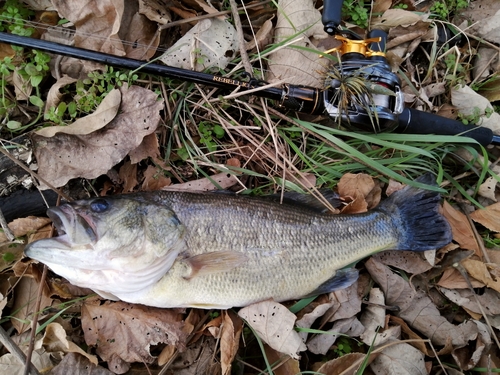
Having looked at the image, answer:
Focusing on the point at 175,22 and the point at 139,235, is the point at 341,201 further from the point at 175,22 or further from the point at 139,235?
the point at 175,22

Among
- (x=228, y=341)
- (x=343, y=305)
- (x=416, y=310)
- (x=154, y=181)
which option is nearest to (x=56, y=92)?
(x=154, y=181)

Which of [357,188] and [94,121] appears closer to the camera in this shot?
[94,121]

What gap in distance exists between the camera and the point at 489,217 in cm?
321

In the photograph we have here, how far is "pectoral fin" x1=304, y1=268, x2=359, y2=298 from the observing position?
2795 millimetres

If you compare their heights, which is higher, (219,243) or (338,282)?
(219,243)

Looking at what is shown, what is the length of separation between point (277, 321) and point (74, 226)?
1.43 m

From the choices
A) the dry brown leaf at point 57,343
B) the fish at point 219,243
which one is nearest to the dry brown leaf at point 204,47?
the fish at point 219,243

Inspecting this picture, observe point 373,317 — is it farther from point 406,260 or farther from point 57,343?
point 57,343

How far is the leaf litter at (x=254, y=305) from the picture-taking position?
2.69 metres

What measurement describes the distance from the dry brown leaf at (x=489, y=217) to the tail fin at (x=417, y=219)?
0.48 metres

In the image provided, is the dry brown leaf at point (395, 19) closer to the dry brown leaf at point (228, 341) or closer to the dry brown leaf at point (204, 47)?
the dry brown leaf at point (204, 47)

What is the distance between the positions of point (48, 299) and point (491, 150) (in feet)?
12.3

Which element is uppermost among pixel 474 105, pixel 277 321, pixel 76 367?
pixel 474 105

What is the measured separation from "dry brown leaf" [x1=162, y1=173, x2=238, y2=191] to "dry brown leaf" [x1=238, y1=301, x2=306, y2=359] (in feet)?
3.08
